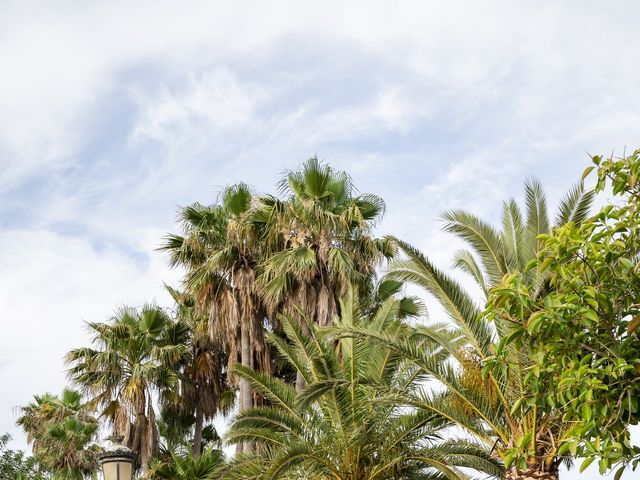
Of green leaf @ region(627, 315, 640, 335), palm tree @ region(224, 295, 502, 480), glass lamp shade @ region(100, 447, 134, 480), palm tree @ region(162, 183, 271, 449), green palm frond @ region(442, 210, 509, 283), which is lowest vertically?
glass lamp shade @ region(100, 447, 134, 480)

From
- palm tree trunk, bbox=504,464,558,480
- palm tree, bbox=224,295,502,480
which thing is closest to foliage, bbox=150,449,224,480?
palm tree, bbox=224,295,502,480

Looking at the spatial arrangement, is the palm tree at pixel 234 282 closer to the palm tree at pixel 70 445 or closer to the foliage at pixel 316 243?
the foliage at pixel 316 243

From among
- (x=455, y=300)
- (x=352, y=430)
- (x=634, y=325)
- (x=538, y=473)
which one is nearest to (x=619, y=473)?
(x=634, y=325)

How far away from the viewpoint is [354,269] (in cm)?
2225

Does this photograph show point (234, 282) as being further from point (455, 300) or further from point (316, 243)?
point (455, 300)

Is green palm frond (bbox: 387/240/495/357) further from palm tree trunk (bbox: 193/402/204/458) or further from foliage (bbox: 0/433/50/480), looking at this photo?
foliage (bbox: 0/433/50/480)

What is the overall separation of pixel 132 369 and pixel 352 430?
35.2ft

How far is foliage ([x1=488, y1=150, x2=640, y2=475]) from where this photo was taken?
7180 mm

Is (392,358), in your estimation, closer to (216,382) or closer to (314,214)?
(314,214)

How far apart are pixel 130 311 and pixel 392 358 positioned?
1259 centimetres

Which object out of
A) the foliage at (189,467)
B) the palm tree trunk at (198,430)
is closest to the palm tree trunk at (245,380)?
the foliage at (189,467)

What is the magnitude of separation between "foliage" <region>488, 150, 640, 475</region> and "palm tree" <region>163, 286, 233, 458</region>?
18863 mm

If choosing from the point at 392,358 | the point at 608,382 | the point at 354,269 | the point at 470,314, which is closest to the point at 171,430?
the point at 354,269

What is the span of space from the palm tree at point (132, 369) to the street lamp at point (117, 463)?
1611cm
